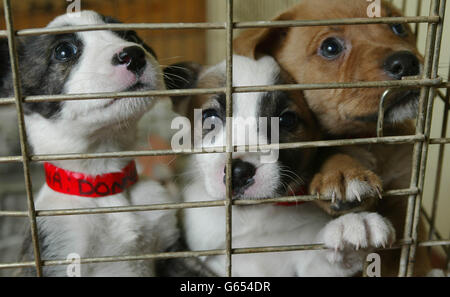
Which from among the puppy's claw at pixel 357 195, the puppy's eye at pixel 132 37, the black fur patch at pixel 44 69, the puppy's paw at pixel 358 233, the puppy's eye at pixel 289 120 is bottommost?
the puppy's paw at pixel 358 233

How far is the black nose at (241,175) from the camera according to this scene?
1284 mm

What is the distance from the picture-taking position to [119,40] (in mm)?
1461

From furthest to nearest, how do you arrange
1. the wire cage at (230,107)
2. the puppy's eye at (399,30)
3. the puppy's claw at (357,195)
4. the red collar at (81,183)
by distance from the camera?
the puppy's eye at (399,30) < the red collar at (81,183) < the puppy's claw at (357,195) < the wire cage at (230,107)

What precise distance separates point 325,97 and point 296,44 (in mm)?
225

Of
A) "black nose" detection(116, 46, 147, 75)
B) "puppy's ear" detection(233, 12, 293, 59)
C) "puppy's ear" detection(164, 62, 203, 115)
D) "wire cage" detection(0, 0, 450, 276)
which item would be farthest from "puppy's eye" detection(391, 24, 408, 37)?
"black nose" detection(116, 46, 147, 75)

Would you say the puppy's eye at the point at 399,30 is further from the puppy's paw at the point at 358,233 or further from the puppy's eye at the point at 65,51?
the puppy's eye at the point at 65,51

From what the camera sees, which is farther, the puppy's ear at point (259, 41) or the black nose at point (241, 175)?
the puppy's ear at point (259, 41)

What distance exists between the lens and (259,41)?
1.64 m

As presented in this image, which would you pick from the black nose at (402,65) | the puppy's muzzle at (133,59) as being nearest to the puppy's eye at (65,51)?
the puppy's muzzle at (133,59)

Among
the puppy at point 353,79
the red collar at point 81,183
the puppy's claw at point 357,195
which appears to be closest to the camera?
the puppy's claw at point 357,195

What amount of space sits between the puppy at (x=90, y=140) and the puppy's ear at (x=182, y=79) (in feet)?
0.47

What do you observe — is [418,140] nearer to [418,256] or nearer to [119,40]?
[418,256]

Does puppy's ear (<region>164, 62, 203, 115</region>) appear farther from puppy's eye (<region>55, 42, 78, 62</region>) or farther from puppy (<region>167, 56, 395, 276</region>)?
puppy's eye (<region>55, 42, 78, 62</region>)

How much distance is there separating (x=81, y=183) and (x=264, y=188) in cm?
54
